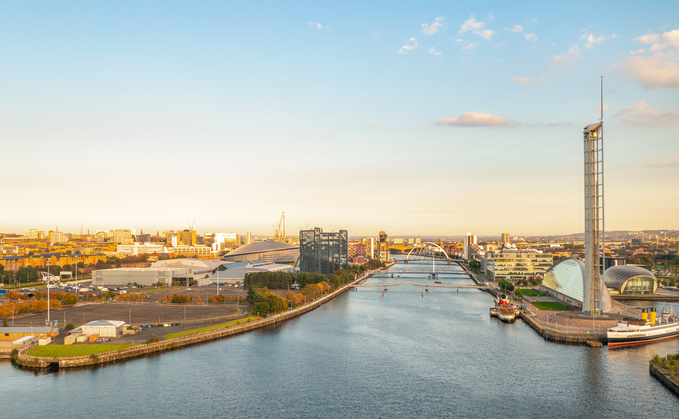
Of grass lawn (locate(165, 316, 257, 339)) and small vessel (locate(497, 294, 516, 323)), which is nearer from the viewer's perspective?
grass lawn (locate(165, 316, 257, 339))

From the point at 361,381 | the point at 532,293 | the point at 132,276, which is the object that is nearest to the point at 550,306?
the point at 532,293

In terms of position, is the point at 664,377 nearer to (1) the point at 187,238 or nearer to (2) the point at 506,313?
(2) the point at 506,313

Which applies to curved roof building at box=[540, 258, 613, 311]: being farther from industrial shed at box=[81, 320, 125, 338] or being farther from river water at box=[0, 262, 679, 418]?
industrial shed at box=[81, 320, 125, 338]

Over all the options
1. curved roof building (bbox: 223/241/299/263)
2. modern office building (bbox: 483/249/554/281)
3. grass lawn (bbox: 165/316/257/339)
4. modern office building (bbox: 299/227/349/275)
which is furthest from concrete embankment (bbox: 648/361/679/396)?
curved roof building (bbox: 223/241/299/263)

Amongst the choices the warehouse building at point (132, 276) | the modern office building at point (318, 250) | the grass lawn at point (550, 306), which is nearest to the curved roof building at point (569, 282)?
the grass lawn at point (550, 306)

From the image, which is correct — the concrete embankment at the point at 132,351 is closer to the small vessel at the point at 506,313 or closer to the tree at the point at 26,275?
the small vessel at the point at 506,313
